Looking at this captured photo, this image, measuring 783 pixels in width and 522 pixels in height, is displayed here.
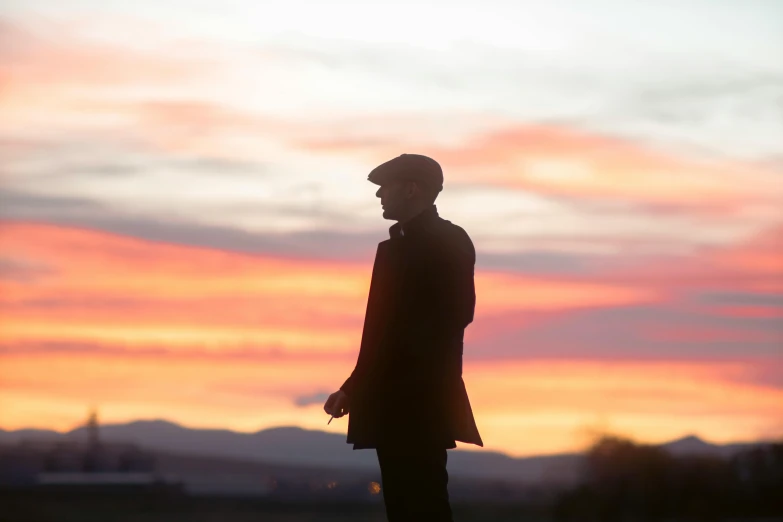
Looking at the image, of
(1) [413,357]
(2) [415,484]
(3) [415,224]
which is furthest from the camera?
(3) [415,224]

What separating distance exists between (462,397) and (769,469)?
22.7 metres

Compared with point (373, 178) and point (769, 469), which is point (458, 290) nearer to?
point (373, 178)

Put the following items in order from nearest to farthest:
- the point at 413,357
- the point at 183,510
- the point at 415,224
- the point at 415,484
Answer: the point at 415,484
the point at 413,357
the point at 415,224
the point at 183,510

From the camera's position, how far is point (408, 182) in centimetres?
743

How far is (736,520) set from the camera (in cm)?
2666

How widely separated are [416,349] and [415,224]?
73cm

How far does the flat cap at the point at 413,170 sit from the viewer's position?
291 inches

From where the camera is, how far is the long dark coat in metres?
7.25

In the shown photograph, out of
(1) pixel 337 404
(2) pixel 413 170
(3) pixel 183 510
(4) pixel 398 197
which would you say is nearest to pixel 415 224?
(4) pixel 398 197

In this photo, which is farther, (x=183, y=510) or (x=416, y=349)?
(x=183, y=510)

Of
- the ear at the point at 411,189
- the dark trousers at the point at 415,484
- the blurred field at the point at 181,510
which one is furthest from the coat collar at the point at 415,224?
the blurred field at the point at 181,510

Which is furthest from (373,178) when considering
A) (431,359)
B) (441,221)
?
(431,359)

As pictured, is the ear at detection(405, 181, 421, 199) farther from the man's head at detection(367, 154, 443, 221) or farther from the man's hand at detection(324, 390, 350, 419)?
the man's hand at detection(324, 390, 350, 419)

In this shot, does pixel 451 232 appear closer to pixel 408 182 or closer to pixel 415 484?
pixel 408 182
